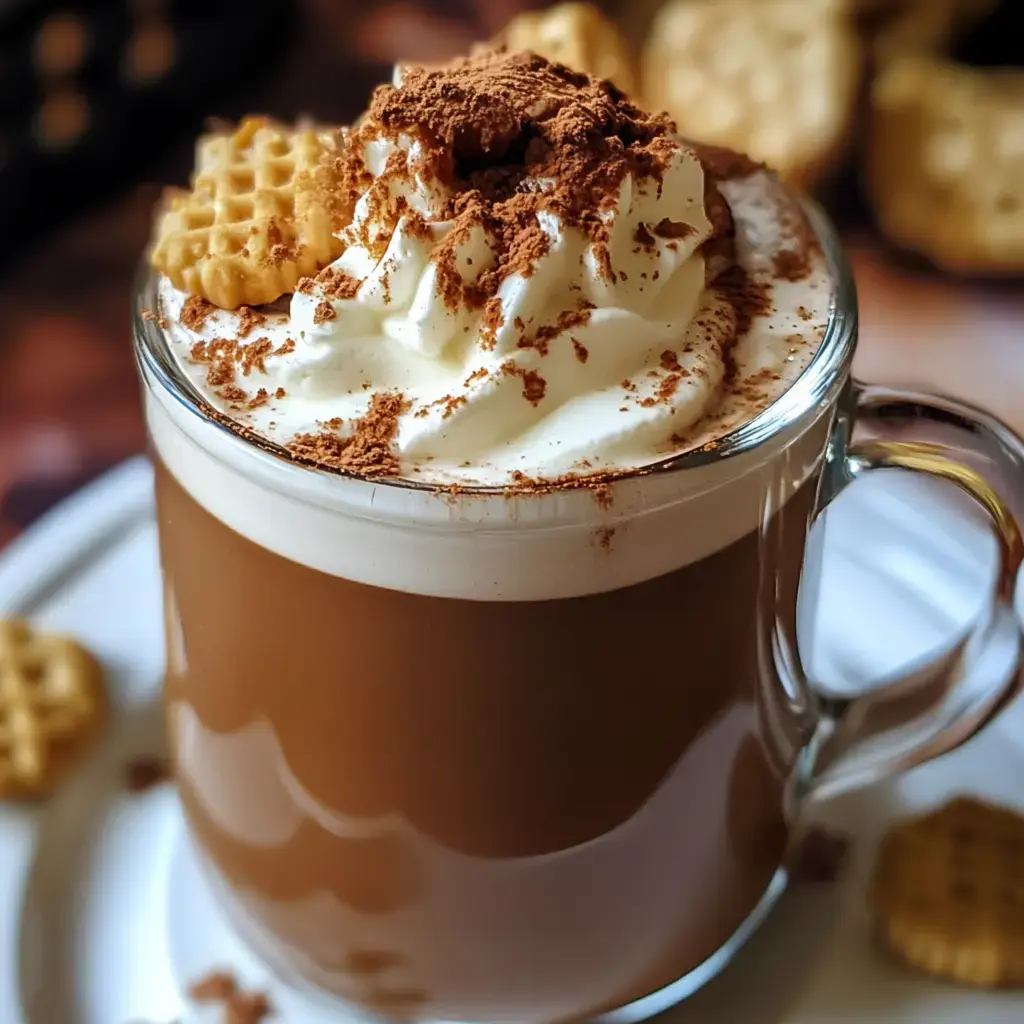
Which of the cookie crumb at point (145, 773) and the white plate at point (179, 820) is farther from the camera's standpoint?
the cookie crumb at point (145, 773)

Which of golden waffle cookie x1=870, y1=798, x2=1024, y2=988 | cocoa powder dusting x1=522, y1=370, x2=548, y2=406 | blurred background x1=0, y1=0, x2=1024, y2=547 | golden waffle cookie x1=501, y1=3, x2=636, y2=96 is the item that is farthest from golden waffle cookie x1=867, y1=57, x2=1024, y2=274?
cocoa powder dusting x1=522, y1=370, x2=548, y2=406

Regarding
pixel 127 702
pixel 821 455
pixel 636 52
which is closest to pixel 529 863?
pixel 821 455

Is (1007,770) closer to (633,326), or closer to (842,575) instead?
(842,575)

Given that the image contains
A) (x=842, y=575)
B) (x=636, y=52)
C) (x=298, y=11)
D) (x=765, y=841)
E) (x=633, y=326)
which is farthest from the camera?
(x=298, y=11)

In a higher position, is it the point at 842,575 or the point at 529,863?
the point at 529,863

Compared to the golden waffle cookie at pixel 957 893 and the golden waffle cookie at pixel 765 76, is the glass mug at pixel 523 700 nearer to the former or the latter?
the golden waffle cookie at pixel 957 893

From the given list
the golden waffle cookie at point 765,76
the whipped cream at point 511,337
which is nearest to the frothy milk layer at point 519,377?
the whipped cream at point 511,337
